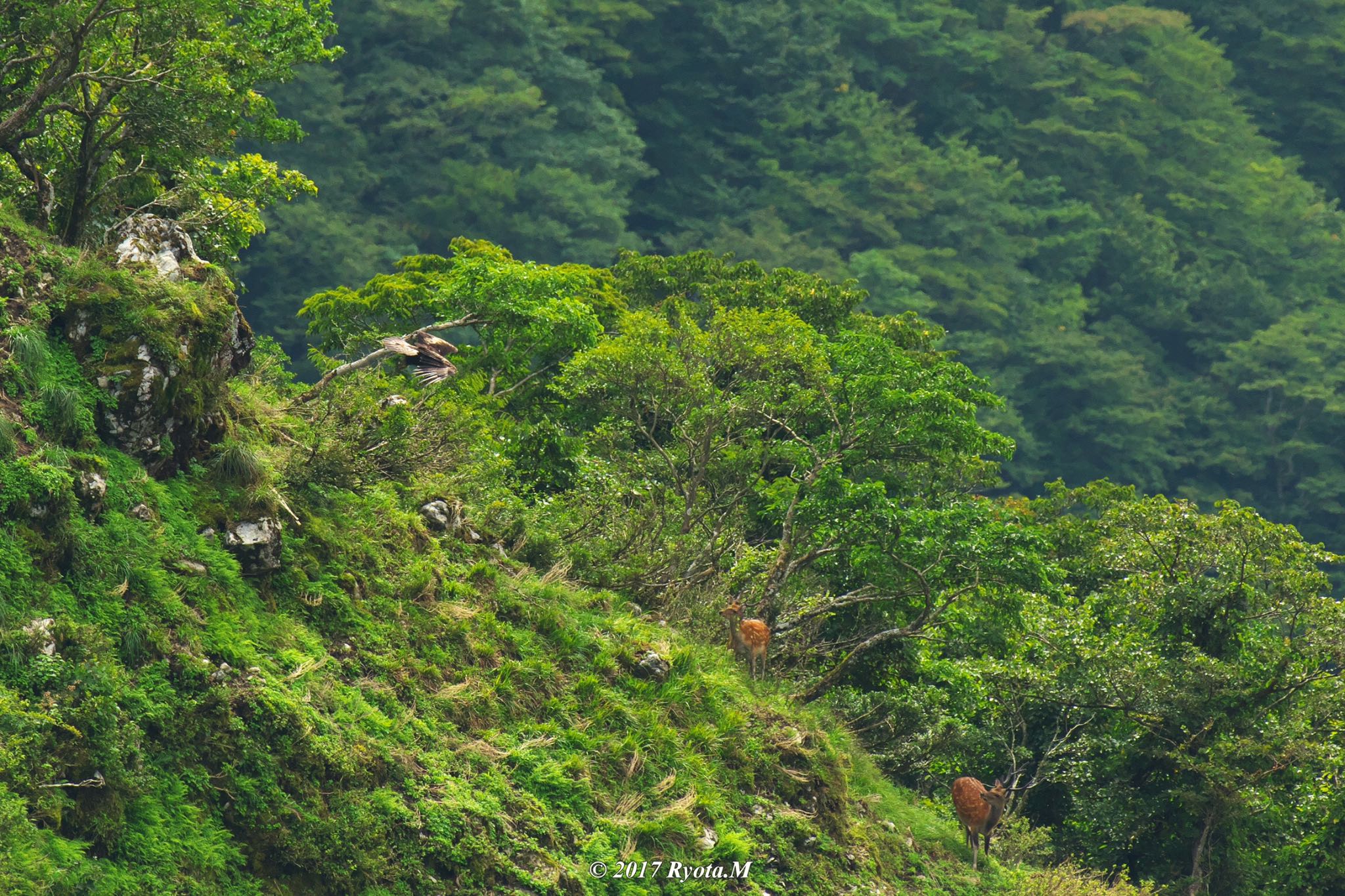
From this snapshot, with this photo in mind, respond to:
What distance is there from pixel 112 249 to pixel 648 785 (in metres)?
6.29

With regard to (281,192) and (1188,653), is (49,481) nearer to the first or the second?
(281,192)

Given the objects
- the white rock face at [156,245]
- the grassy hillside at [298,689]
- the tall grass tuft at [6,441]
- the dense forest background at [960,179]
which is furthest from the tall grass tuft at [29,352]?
the dense forest background at [960,179]

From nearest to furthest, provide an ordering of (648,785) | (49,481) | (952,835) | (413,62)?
(49,481), (648,785), (952,835), (413,62)

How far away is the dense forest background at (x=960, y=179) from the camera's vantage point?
57250 millimetres

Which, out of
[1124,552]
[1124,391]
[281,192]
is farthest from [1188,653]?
[1124,391]

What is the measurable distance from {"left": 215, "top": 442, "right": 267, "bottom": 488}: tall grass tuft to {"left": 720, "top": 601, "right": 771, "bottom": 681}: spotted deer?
5993mm

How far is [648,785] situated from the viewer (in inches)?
550

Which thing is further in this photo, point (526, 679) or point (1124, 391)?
point (1124, 391)

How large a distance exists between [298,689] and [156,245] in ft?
13.1

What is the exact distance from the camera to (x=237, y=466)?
42.1ft

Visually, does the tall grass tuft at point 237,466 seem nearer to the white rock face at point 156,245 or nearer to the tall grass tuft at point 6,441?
the white rock face at point 156,245

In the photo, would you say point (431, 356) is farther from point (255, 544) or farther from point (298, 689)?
point (298, 689)

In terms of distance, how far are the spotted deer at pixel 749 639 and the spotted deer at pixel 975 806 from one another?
2.38m

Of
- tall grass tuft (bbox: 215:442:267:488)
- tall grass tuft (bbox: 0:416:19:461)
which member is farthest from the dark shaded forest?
tall grass tuft (bbox: 0:416:19:461)
